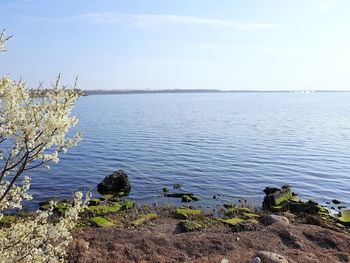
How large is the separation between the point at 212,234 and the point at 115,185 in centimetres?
1193

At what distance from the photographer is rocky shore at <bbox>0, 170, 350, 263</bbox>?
11.9 m

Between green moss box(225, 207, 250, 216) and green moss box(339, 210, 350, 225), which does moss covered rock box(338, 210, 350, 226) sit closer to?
green moss box(339, 210, 350, 225)

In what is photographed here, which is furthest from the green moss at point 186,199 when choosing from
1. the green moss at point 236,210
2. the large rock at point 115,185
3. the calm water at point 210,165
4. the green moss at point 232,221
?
the green moss at point 232,221

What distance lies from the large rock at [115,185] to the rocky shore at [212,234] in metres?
3.05

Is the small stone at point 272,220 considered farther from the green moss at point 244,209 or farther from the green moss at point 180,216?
the green moss at point 180,216

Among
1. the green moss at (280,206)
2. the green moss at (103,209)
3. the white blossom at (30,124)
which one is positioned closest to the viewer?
the white blossom at (30,124)

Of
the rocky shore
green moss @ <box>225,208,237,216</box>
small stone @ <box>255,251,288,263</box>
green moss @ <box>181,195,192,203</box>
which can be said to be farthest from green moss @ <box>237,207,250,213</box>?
small stone @ <box>255,251,288,263</box>

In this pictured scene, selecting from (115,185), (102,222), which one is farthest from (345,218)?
(115,185)

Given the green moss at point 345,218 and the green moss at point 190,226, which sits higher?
the green moss at point 190,226

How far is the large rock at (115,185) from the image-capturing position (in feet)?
78.9

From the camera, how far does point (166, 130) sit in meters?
56.8

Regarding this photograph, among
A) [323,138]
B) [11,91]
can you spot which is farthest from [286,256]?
[323,138]

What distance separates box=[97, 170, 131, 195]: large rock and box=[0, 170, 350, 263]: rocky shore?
10.0 ft

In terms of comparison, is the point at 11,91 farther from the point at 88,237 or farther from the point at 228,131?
the point at 228,131
